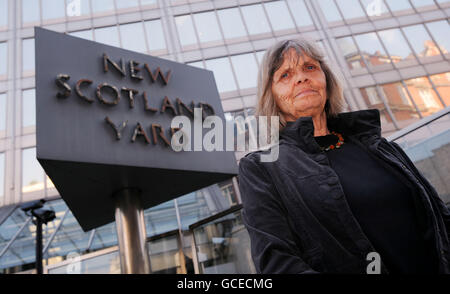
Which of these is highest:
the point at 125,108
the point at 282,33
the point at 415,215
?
the point at 282,33

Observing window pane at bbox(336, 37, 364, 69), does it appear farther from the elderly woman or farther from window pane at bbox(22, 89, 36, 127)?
the elderly woman

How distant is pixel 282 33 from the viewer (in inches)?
786

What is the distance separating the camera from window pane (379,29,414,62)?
63.2ft

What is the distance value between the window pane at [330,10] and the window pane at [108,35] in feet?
45.0

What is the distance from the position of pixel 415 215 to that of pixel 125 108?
6.57 m

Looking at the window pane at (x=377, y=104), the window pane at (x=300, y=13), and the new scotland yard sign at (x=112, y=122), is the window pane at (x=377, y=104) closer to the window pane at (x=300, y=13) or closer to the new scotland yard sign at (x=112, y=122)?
the window pane at (x=300, y=13)

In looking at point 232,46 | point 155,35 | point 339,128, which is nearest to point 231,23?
point 232,46

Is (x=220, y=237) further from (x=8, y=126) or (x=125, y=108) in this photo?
(x=8, y=126)

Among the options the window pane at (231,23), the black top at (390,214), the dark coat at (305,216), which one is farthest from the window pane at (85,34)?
the black top at (390,214)

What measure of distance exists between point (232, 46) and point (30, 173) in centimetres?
1376

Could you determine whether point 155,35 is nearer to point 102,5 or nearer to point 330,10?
point 102,5

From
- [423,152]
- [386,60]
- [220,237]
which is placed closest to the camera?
[423,152]

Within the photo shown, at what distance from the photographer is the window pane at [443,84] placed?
18094 millimetres

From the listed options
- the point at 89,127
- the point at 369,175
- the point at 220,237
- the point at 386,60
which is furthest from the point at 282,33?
the point at 369,175
